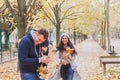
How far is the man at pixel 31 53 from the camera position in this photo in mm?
6491

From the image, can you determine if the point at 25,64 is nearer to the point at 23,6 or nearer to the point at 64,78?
the point at 64,78

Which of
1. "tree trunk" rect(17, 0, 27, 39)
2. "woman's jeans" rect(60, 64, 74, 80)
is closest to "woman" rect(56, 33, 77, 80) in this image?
"woman's jeans" rect(60, 64, 74, 80)

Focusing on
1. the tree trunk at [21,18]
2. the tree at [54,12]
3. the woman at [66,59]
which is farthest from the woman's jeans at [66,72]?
Answer: the tree at [54,12]

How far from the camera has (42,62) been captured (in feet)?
21.9

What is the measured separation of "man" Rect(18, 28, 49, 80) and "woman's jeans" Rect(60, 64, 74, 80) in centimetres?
259

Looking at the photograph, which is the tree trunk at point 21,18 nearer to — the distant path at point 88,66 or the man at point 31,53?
the distant path at point 88,66

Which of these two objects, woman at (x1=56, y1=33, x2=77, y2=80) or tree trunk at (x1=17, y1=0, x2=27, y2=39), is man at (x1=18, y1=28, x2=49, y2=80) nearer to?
woman at (x1=56, y1=33, x2=77, y2=80)

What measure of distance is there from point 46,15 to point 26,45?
2451cm

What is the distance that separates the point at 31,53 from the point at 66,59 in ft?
8.82

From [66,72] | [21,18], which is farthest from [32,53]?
[21,18]

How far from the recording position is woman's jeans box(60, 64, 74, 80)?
938cm

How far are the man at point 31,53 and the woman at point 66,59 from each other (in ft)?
7.92

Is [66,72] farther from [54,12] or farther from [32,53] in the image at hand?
[54,12]

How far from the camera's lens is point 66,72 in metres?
9.46
